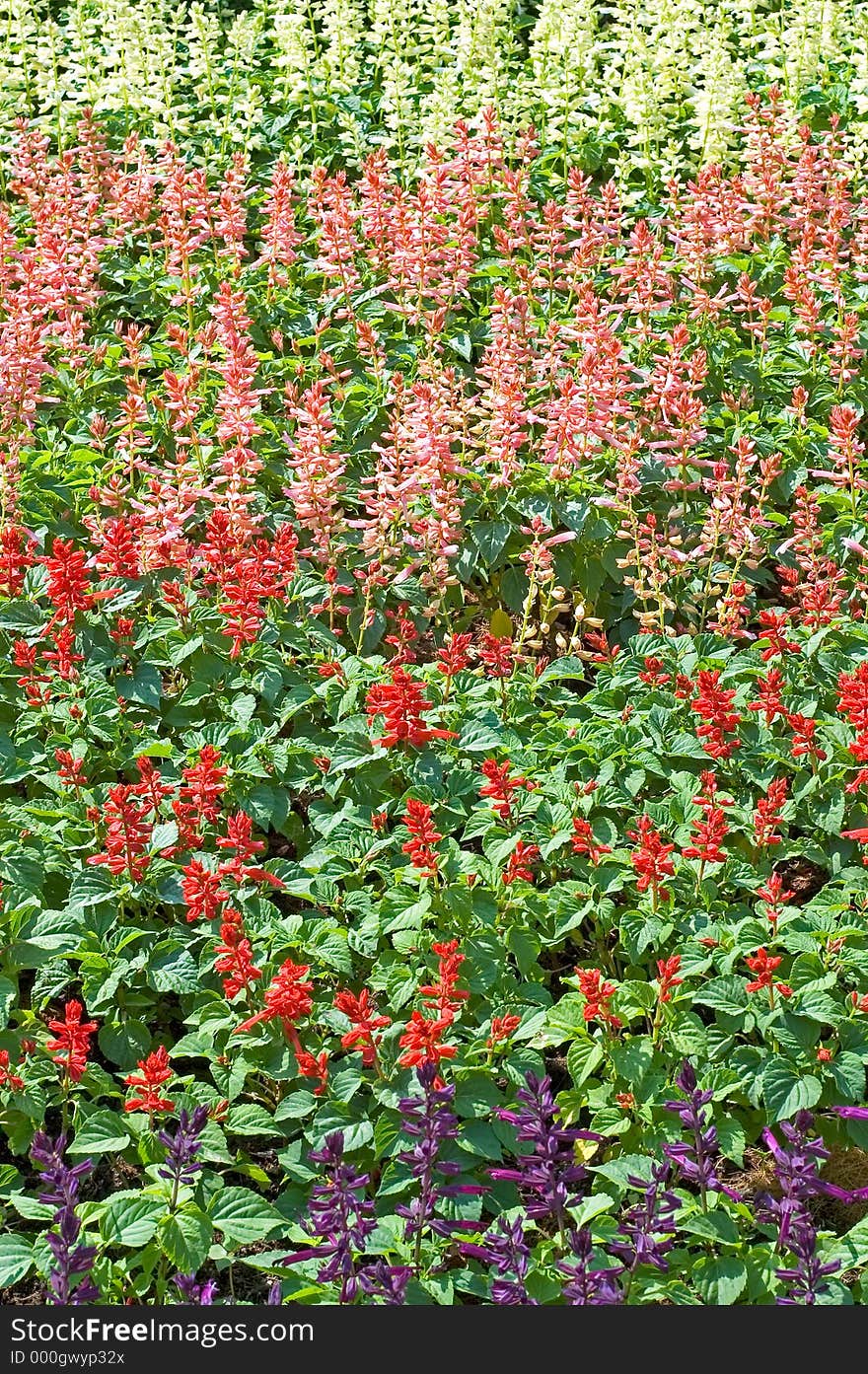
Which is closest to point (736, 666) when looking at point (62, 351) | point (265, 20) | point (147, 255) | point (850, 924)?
point (850, 924)

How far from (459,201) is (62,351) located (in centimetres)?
199

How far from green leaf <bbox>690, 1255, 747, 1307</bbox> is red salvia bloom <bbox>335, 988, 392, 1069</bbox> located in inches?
37.9

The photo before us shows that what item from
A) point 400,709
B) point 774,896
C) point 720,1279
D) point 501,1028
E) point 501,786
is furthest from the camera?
point 400,709

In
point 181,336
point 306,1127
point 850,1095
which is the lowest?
point 306,1127

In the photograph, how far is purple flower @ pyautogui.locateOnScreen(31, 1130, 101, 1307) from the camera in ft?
10.7

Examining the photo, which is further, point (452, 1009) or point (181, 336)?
point (181, 336)

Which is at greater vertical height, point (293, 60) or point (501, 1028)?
point (293, 60)

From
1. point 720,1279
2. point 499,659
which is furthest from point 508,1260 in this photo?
point 499,659

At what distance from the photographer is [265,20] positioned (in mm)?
10734

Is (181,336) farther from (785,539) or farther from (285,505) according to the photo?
(785,539)

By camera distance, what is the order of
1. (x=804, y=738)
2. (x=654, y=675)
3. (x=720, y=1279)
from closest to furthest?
(x=720, y=1279) < (x=804, y=738) < (x=654, y=675)

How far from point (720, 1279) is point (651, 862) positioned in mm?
1122

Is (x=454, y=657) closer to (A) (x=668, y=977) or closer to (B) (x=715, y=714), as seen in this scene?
(B) (x=715, y=714)

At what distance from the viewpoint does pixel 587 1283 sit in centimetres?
328
